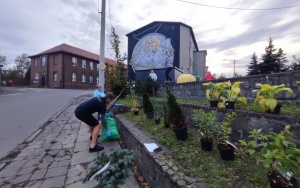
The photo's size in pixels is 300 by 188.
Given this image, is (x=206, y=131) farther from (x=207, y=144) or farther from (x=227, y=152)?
(x=227, y=152)

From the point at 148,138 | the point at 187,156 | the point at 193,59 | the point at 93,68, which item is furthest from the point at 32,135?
the point at 93,68

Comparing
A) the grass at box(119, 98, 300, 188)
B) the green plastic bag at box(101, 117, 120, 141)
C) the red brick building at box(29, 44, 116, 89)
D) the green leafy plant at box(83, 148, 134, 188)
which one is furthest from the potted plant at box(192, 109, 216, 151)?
the red brick building at box(29, 44, 116, 89)

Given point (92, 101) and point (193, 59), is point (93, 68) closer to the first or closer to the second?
point (193, 59)

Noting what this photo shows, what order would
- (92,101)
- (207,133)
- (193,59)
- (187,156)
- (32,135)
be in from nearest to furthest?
(187,156)
(207,133)
(92,101)
(32,135)
(193,59)

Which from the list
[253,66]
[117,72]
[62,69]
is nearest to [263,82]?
[117,72]

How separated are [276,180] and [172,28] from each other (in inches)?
676

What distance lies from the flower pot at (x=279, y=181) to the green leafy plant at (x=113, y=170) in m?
1.58

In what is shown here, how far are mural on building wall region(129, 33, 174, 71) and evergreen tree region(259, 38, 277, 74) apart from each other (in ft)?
46.5

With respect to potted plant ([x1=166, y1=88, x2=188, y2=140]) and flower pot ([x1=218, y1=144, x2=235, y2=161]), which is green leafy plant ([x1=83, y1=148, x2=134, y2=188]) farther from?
potted plant ([x1=166, y1=88, x2=188, y2=140])

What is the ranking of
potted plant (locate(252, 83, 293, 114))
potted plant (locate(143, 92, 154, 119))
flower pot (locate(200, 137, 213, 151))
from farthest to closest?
1. potted plant (locate(143, 92, 154, 119))
2. flower pot (locate(200, 137, 213, 151))
3. potted plant (locate(252, 83, 293, 114))

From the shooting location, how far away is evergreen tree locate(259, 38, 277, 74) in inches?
1059

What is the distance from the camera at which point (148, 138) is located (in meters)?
4.87

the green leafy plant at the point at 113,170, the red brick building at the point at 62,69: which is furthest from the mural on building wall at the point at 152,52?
the red brick building at the point at 62,69

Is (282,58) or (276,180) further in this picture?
(282,58)
